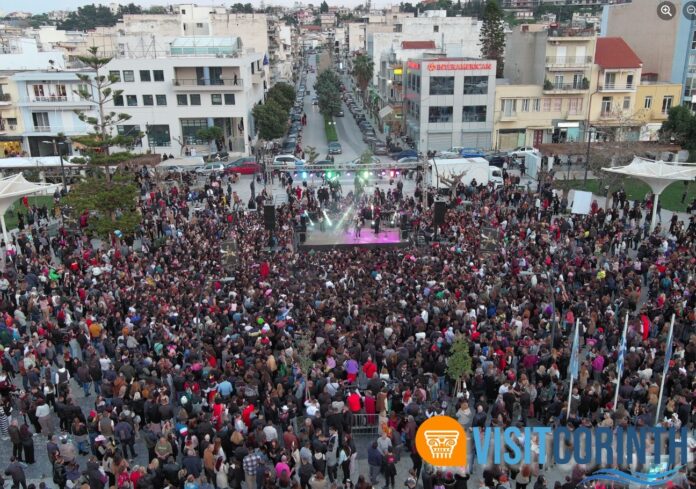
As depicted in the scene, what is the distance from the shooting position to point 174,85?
45.8 m

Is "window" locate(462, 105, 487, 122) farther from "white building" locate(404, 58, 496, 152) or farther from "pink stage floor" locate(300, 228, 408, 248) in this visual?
"pink stage floor" locate(300, 228, 408, 248)

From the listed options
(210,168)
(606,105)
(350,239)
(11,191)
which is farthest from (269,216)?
(606,105)

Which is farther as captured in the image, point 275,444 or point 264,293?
point 264,293

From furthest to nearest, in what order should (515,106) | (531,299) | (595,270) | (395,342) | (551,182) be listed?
(515,106) → (551,182) → (595,270) → (531,299) → (395,342)

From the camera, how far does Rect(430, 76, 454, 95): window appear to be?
44.7 meters

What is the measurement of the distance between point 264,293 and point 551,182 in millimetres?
19355

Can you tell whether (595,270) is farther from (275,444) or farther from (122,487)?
(122,487)

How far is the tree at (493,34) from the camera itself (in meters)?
55.7

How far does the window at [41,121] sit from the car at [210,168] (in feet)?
47.2

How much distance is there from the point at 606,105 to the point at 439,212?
2784 cm

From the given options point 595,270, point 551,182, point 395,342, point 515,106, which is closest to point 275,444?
point 395,342

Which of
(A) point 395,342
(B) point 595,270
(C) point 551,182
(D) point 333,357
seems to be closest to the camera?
(D) point 333,357
